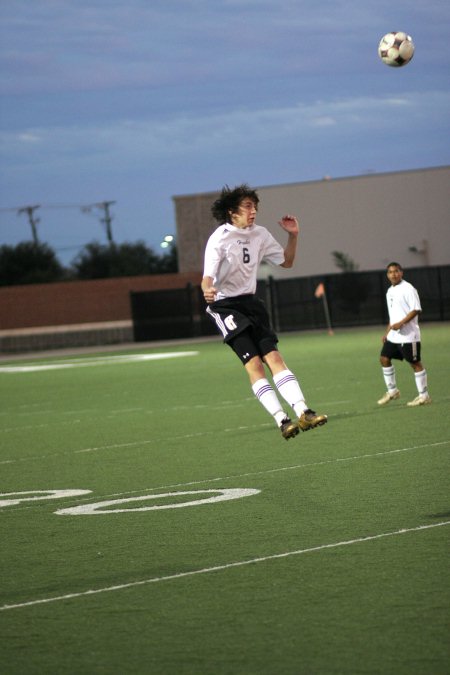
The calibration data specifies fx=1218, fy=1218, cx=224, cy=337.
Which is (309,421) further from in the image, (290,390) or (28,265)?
(28,265)

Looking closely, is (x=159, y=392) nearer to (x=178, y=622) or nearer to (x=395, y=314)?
(x=395, y=314)

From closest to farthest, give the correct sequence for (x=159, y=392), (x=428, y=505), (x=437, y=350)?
(x=428, y=505)
(x=159, y=392)
(x=437, y=350)

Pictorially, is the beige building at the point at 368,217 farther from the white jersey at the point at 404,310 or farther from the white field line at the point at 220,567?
the white field line at the point at 220,567

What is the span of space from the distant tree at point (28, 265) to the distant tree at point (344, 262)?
3242 centimetres

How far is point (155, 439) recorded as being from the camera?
563 inches

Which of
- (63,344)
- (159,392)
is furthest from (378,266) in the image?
(159,392)

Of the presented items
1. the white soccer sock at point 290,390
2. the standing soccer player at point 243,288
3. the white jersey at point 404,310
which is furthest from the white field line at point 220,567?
the white jersey at point 404,310

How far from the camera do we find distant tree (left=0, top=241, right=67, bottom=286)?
291 ft

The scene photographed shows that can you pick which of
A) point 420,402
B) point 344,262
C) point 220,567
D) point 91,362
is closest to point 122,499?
point 220,567

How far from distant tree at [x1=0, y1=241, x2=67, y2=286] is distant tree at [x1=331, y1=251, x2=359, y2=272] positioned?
3242 centimetres

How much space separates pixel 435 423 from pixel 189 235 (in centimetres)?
5517

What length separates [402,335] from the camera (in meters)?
16.0

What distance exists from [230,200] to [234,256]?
0.47 metres

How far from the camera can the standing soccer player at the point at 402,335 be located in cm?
1583
